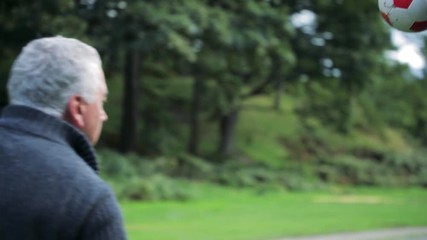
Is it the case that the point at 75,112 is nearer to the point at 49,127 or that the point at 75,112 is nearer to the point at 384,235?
the point at 49,127

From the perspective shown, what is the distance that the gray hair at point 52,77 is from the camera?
77.4 inches

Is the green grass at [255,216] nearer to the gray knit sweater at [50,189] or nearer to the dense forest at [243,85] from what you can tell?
the dense forest at [243,85]

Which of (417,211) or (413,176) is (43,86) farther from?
(413,176)

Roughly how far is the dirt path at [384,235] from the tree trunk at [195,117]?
18047 mm

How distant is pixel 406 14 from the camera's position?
4.39m

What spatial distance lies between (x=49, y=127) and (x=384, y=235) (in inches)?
515

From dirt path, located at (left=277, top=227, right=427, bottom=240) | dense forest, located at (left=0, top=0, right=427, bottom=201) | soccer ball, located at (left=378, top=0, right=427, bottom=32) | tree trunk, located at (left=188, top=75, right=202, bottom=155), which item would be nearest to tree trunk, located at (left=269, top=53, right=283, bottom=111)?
dense forest, located at (left=0, top=0, right=427, bottom=201)

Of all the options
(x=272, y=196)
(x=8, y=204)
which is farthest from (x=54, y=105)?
(x=272, y=196)

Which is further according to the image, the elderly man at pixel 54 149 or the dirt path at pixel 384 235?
the dirt path at pixel 384 235

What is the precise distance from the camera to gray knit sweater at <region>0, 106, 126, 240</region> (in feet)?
5.96

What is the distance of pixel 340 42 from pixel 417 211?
13.1m

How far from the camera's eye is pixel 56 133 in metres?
1.95

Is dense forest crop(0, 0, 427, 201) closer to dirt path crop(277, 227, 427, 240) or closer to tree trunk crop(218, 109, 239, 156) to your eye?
tree trunk crop(218, 109, 239, 156)

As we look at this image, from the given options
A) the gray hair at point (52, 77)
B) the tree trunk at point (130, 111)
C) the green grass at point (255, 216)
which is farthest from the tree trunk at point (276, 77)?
the gray hair at point (52, 77)
